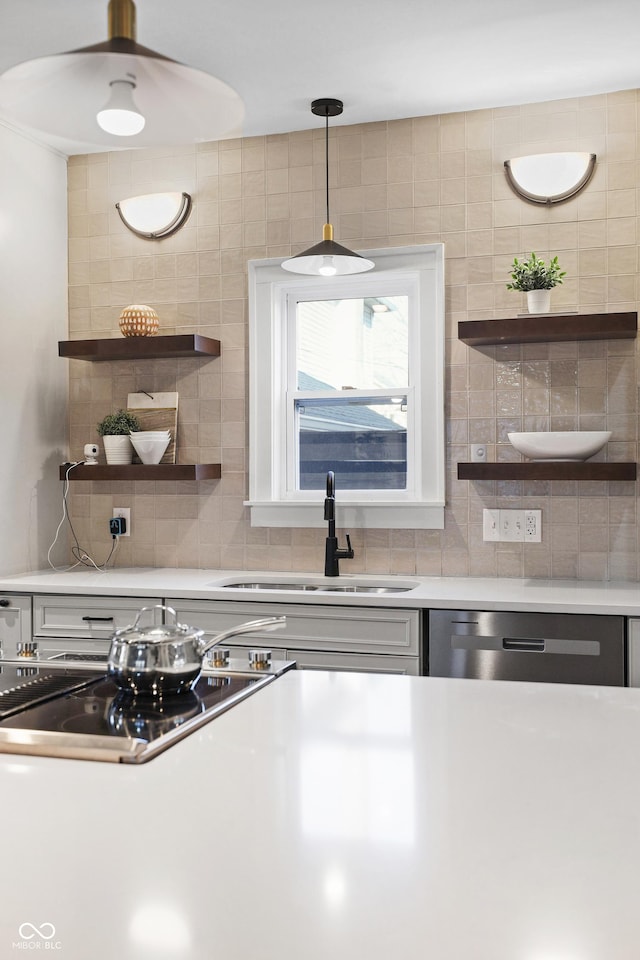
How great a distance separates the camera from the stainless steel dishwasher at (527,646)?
2.84 meters

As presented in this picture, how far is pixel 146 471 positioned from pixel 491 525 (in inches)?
55.7

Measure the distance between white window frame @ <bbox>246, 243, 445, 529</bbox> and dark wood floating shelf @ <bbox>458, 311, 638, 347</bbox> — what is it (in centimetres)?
31

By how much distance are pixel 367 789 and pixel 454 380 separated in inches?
103

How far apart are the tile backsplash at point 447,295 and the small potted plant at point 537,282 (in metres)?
0.21

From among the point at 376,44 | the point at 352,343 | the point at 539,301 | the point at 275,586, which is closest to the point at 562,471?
the point at 539,301

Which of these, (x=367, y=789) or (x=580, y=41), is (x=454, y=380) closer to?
(x=580, y=41)

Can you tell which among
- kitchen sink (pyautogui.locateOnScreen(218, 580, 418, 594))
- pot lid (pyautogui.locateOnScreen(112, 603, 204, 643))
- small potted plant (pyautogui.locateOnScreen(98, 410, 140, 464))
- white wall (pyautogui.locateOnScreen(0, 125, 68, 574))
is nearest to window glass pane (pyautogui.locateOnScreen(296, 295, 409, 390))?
small potted plant (pyautogui.locateOnScreen(98, 410, 140, 464))

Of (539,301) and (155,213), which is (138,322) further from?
(539,301)

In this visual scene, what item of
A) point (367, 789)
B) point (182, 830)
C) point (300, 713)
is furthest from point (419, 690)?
point (182, 830)

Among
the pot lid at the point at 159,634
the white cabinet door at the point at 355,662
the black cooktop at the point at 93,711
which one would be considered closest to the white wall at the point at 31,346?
the white cabinet door at the point at 355,662

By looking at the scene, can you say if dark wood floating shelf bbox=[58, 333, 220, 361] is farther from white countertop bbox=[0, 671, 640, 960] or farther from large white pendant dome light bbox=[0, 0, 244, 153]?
white countertop bbox=[0, 671, 640, 960]

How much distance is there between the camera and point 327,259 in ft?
10.8

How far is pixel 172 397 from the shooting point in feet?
13.0

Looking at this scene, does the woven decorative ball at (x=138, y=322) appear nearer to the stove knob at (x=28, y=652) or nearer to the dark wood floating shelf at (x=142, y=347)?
the dark wood floating shelf at (x=142, y=347)
